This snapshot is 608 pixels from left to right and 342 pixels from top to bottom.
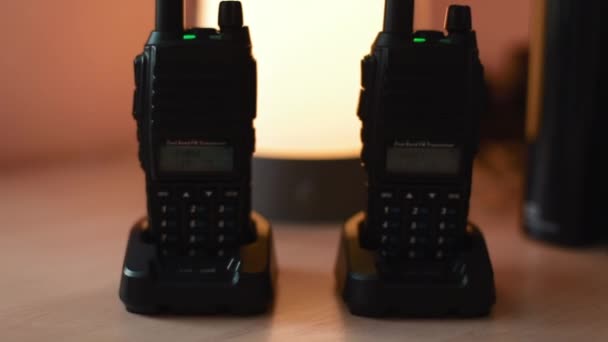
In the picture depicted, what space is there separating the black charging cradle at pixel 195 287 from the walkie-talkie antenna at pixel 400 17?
7.4 inches

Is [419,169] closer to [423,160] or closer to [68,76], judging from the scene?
[423,160]

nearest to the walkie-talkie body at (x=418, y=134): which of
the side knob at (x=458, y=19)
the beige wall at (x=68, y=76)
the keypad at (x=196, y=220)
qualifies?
the side knob at (x=458, y=19)

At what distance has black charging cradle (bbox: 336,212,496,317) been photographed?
0.60m

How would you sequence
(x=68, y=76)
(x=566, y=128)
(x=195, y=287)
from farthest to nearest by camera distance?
(x=68, y=76) → (x=566, y=128) → (x=195, y=287)

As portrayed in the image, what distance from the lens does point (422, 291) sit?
0.60m

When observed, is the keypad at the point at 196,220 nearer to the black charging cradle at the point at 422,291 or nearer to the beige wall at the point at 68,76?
the black charging cradle at the point at 422,291

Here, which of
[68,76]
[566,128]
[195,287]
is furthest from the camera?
[68,76]

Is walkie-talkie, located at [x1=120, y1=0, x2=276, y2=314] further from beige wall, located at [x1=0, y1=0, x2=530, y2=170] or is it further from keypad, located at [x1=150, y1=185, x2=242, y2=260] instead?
beige wall, located at [x1=0, y1=0, x2=530, y2=170]

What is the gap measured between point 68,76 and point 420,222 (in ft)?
1.87

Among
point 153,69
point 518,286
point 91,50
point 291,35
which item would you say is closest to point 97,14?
point 91,50

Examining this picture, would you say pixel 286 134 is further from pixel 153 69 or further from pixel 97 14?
pixel 97 14

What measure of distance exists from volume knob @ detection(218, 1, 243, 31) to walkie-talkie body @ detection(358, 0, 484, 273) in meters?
0.09

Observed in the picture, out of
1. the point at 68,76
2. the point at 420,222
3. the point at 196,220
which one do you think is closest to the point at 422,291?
the point at 420,222

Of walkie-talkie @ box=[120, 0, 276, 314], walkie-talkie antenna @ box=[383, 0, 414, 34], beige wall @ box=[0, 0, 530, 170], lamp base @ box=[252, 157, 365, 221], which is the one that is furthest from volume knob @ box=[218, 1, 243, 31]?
beige wall @ box=[0, 0, 530, 170]
